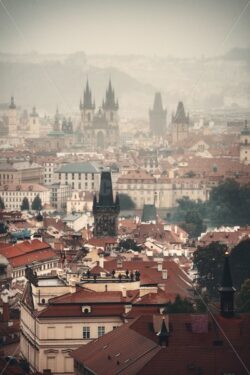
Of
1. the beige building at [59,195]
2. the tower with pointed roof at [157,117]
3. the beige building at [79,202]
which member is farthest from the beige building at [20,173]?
the tower with pointed roof at [157,117]

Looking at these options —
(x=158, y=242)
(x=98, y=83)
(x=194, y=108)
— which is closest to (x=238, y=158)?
(x=194, y=108)

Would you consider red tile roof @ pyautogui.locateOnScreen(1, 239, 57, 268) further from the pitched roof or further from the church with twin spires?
the church with twin spires

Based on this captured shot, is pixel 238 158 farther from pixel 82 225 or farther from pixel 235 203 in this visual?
pixel 82 225

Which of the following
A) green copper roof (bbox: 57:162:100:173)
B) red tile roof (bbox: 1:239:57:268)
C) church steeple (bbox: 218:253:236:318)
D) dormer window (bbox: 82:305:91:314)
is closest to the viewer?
church steeple (bbox: 218:253:236:318)

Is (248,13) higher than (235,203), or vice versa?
(248,13)

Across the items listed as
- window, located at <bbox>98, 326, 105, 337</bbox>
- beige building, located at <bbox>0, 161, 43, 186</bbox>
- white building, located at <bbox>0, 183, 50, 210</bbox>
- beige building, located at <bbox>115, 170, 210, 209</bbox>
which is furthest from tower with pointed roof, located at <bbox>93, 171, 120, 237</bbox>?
beige building, located at <bbox>0, 161, 43, 186</bbox>

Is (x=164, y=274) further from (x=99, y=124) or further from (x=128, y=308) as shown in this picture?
(x=99, y=124)

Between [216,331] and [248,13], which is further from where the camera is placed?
[248,13]
